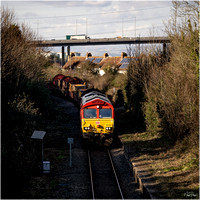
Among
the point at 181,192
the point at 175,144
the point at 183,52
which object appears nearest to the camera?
the point at 181,192

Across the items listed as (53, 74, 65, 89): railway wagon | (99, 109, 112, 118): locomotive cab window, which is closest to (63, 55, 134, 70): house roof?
(53, 74, 65, 89): railway wagon

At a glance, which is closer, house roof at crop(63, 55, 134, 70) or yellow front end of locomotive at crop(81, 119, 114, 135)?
yellow front end of locomotive at crop(81, 119, 114, 135)

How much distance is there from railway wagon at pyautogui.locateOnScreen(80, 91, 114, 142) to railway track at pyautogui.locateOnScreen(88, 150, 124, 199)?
115cm

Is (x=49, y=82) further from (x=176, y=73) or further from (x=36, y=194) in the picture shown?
(x=36, y=194)

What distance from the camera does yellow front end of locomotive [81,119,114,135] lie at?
19.2m

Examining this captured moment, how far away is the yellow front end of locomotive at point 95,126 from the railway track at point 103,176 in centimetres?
128

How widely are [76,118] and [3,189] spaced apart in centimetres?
1888

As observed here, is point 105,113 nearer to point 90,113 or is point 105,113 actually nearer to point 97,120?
point 97,120

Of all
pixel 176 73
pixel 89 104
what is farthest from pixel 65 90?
pixel 176 73

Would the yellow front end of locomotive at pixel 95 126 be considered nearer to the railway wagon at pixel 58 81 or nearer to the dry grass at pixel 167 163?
the dry grass at pixel 167 163

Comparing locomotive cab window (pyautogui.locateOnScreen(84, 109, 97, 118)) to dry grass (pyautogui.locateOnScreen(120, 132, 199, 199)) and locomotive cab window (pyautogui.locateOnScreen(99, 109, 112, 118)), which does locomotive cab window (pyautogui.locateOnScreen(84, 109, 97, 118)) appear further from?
dry grass (pyautogui.locateOnScreen(120, 132, 199, 199))

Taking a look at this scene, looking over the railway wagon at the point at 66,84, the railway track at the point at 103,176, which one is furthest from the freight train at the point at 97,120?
the railway wagon at the point at 66,84

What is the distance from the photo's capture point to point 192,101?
53.0 feet

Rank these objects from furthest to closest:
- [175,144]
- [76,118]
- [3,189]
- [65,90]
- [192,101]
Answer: [65,90], [76,118], [175,144], [192,101], [3,189]
